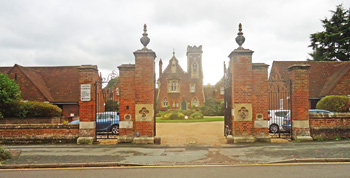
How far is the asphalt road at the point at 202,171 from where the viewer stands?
6.33 meters

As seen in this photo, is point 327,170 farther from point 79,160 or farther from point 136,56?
point 136,56

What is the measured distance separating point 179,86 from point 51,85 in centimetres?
2397

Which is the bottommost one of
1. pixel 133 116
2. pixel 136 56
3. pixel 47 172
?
pixel 47 172

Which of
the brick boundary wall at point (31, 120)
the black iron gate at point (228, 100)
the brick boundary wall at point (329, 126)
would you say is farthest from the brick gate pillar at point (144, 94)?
the brick boundary wall at point (31, 120)

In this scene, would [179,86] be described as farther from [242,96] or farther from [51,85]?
[242,96]

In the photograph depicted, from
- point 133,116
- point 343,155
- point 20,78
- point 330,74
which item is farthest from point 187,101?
point 343,155

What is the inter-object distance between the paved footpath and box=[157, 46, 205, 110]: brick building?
36.5 metres

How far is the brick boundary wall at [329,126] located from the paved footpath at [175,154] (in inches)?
24.7

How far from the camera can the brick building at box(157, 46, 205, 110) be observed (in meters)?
47.3

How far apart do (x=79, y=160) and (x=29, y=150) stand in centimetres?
315

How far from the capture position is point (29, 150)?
9852 millimetres

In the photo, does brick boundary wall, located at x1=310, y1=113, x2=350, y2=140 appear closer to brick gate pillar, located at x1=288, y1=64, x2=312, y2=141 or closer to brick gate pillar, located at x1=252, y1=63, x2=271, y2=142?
brick gate pillar, located at x1=288, y1=64, x2=312, y2=141

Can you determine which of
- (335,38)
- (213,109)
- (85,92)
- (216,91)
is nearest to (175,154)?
(85,92)

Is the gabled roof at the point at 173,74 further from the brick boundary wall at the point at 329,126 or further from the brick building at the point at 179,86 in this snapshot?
the brick boundary wall at the point at 329,126
